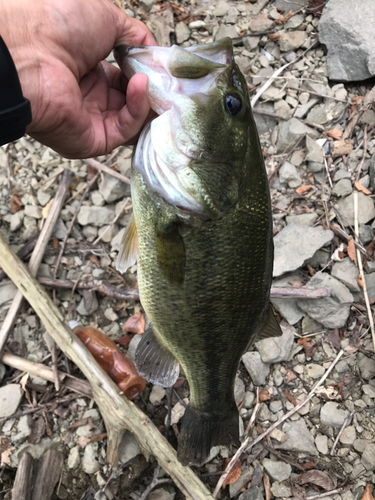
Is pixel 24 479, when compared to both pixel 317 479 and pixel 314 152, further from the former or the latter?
pixel 314 152

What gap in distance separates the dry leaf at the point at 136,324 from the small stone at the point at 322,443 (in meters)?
1.54

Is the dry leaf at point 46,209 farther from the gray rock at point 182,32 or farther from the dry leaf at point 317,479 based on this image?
the dry leaf at point 317,479

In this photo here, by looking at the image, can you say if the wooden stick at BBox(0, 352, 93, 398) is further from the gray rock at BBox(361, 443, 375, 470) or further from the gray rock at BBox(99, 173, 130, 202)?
the gray rock at BBox(361, 443, 375, 470)

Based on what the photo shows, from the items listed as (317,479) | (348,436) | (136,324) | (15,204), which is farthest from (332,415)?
(15,204)

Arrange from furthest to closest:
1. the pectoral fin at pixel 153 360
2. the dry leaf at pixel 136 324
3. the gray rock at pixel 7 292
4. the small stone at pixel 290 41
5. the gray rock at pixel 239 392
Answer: the small stone at pixel 290 41
the gray rock at pixel 7 292
the dry leaf at pixel 136 324
the gray rock at pixel 239 392
the pectoral fin at pixel 153 360

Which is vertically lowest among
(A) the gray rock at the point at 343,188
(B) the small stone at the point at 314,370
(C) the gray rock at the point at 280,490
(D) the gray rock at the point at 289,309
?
(C) the gray rock at the point at 280,490

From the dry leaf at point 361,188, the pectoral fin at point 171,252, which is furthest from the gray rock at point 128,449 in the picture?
the dry leaf at point 361,188

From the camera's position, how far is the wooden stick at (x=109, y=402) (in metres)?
2.57

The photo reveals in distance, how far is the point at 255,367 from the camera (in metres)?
3.09

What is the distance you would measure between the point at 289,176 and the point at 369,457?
7.55ft

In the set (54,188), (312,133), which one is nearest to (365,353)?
(312,133)

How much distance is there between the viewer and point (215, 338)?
2033 mm

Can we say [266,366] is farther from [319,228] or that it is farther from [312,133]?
[312,133]

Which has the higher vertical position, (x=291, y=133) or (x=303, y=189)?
(x=291, y=133)
